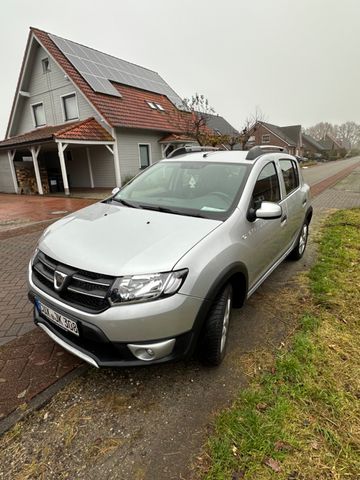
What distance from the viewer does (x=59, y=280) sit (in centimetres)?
219

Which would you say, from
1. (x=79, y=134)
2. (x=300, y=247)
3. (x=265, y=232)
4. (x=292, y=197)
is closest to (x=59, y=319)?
(x=265, y=232)

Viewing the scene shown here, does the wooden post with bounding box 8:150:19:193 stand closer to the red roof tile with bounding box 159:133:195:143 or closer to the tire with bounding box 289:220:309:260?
the red roof tile with bounding box 159:133:195:143

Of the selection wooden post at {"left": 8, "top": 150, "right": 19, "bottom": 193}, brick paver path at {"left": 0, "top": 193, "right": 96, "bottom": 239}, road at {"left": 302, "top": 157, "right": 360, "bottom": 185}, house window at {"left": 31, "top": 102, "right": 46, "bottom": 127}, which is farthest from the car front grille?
house window at {"left": 31, "top": 102, "right": 46, "bottom": 127}

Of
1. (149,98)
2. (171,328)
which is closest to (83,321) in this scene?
(171,328)

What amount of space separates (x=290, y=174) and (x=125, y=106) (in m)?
14.9

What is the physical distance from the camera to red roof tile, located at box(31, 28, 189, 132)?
1538 cm

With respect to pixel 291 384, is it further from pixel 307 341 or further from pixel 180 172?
pixel 180 172

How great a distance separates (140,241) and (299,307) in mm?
2333

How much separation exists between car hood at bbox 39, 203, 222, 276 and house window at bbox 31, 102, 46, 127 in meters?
18.9

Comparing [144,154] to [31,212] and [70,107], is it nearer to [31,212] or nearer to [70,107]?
[70,107]

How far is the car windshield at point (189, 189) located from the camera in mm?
2835

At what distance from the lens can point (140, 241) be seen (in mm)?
2258

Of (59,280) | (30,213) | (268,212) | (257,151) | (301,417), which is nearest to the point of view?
(301,417)

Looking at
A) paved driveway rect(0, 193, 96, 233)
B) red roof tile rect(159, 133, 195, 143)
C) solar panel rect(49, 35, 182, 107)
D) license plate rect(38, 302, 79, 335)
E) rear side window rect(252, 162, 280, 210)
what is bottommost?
paved driveway rect(0, 193, 96, 233)
